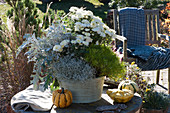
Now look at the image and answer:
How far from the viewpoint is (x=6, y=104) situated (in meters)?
2.67

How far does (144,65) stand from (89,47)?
1864 millimetres

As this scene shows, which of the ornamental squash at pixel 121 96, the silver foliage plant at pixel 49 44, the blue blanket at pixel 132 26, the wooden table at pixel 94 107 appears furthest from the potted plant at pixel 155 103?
the blue blanket at pixel 132 26

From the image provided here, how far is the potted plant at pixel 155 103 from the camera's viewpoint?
2.69 m

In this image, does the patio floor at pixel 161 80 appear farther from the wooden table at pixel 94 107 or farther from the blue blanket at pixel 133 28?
the wooden table at pixel 94 107

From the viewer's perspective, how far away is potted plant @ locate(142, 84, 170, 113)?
2.69 metres

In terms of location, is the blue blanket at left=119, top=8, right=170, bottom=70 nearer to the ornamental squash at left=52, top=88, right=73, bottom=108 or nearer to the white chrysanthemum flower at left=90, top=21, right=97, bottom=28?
the white chrysanthemum flower at left=90, top=21, right=97, bottom=28

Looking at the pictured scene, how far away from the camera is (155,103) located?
2.69 m

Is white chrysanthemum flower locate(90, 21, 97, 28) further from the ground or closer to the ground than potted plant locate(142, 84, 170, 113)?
further from the ground

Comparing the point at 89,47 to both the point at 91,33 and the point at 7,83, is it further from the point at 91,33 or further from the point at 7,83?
the point at 7,83

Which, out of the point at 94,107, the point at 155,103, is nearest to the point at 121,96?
the point at 94,107

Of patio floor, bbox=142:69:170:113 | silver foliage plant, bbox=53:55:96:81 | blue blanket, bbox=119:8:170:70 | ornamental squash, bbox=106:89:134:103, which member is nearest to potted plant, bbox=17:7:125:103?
silver foliage plant, bbox=53:55:96:81

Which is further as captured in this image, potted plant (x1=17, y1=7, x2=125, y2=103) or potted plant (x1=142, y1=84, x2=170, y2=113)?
potted plant (x1=142, y1=84, x2=170, y2=113)

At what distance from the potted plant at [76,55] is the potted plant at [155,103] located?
103 cm

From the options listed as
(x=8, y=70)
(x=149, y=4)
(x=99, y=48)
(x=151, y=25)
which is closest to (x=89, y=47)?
(x=99, y=48)
